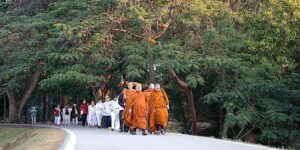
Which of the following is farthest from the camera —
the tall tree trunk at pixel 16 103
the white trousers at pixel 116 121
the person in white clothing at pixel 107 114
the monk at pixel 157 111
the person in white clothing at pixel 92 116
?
the tall tree trunk at pixel 16 103

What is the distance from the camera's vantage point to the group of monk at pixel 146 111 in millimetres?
19406

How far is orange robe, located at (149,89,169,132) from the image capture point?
63.9 ft

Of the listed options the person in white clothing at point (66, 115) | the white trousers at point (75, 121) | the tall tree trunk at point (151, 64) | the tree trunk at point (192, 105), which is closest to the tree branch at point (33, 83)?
the person in white clothing at point (66, 115)

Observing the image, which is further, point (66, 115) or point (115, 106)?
point (66, 115)

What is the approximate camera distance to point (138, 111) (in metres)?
19.4

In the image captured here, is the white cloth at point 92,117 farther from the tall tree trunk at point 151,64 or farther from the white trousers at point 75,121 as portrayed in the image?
the white trousers at point 75,121

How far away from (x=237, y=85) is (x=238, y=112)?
1.62 m

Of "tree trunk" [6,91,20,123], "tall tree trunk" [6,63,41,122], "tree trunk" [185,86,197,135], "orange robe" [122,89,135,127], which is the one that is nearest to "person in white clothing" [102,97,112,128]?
"orange robe" [122,89,135,127]

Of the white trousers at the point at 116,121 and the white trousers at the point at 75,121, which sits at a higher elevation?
the white trousers at the point at 116,121

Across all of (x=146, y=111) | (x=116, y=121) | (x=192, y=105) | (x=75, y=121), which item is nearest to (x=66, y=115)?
(x=75, y=121)

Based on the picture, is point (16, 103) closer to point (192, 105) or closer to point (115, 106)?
point (192, 105)

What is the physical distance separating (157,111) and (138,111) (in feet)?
2.38

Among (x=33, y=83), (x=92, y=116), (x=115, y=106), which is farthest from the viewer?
(x=33, y=83)

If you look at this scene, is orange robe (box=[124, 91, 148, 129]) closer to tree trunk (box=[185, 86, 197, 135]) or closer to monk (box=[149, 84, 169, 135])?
monk (box=[149, 84, 169, 135])
